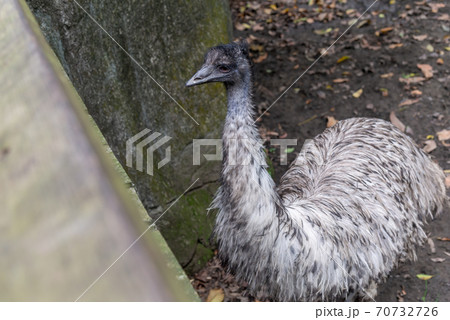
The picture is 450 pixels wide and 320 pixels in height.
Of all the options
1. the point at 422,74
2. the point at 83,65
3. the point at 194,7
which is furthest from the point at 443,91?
the point at 83,65

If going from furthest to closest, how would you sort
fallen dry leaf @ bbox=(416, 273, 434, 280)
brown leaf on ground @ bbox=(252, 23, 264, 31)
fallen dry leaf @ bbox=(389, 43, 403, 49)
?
brown leaf on ground @ bbox=(252, 23, 264, 31), fallen dry leaf @ bbox=(389, 43, 403, 49), fallen dry leaf @ bbox=(416, 273, 434, 280)

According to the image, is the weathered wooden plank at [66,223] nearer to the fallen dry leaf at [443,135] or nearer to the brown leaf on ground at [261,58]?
the fallen dry leaf at [443,135]

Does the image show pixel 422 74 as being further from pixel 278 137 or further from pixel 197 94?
pixel 197 94

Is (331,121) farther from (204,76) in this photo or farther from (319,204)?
(204,76)

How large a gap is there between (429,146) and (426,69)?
1247mm

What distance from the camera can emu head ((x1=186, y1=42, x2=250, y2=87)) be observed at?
8.59 ft

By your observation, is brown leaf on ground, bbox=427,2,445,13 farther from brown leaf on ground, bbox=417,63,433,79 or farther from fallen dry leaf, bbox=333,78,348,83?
fallen dry leaf, bbox=333,78,348,83

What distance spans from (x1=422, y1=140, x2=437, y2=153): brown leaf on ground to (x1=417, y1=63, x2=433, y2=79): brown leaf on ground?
103 cm

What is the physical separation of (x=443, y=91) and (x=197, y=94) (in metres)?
2.93

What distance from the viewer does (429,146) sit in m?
4.96

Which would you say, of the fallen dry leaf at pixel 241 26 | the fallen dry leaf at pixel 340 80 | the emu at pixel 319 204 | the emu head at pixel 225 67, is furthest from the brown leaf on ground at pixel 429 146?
the fallen dry leaf at pixel 241 26

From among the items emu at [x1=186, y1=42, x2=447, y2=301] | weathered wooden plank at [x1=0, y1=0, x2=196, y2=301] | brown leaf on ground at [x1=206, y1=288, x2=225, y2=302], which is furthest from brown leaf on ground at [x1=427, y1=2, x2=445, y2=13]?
weathered wooden plank at [x1=0, y1=0, x2=196, y2=301]

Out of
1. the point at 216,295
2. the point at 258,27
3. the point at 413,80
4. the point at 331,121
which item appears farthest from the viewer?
the point at 258,27

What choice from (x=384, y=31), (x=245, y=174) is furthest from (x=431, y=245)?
(x=384, y=31)
